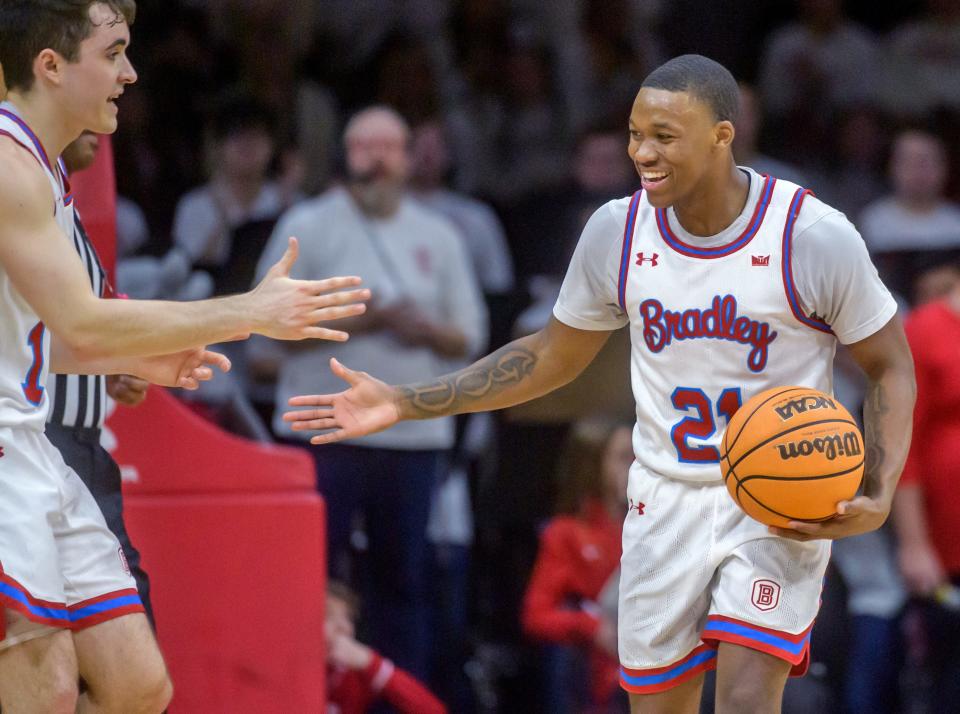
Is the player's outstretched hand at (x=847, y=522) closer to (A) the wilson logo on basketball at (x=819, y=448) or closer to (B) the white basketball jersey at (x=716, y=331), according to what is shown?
(A) the wilson logo on basketball at (x=819, y=448)

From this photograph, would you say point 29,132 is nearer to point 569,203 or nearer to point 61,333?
point 61,333

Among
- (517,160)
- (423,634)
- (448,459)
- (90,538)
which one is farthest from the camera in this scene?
(517,160)

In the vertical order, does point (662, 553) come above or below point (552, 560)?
above

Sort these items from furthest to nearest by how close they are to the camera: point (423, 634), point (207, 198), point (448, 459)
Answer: point (207, 198), point (448, 459), point (423, 634)

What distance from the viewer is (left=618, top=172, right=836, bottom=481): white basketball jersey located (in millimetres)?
4188

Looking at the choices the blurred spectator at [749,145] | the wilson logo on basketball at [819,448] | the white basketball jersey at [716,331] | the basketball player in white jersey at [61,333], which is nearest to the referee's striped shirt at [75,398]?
the basketball player in white jersey at [61,333]

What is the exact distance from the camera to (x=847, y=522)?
157 inches

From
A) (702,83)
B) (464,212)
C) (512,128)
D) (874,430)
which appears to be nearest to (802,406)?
(874,430)

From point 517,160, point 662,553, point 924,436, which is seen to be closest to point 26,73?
point 662,553

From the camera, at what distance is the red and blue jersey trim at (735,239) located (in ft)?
13.9

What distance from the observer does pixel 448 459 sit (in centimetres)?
734

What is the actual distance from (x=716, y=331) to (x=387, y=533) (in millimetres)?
2821

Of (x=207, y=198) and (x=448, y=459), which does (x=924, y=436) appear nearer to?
(x=448, y=459)

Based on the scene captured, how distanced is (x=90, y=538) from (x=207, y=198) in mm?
3817
